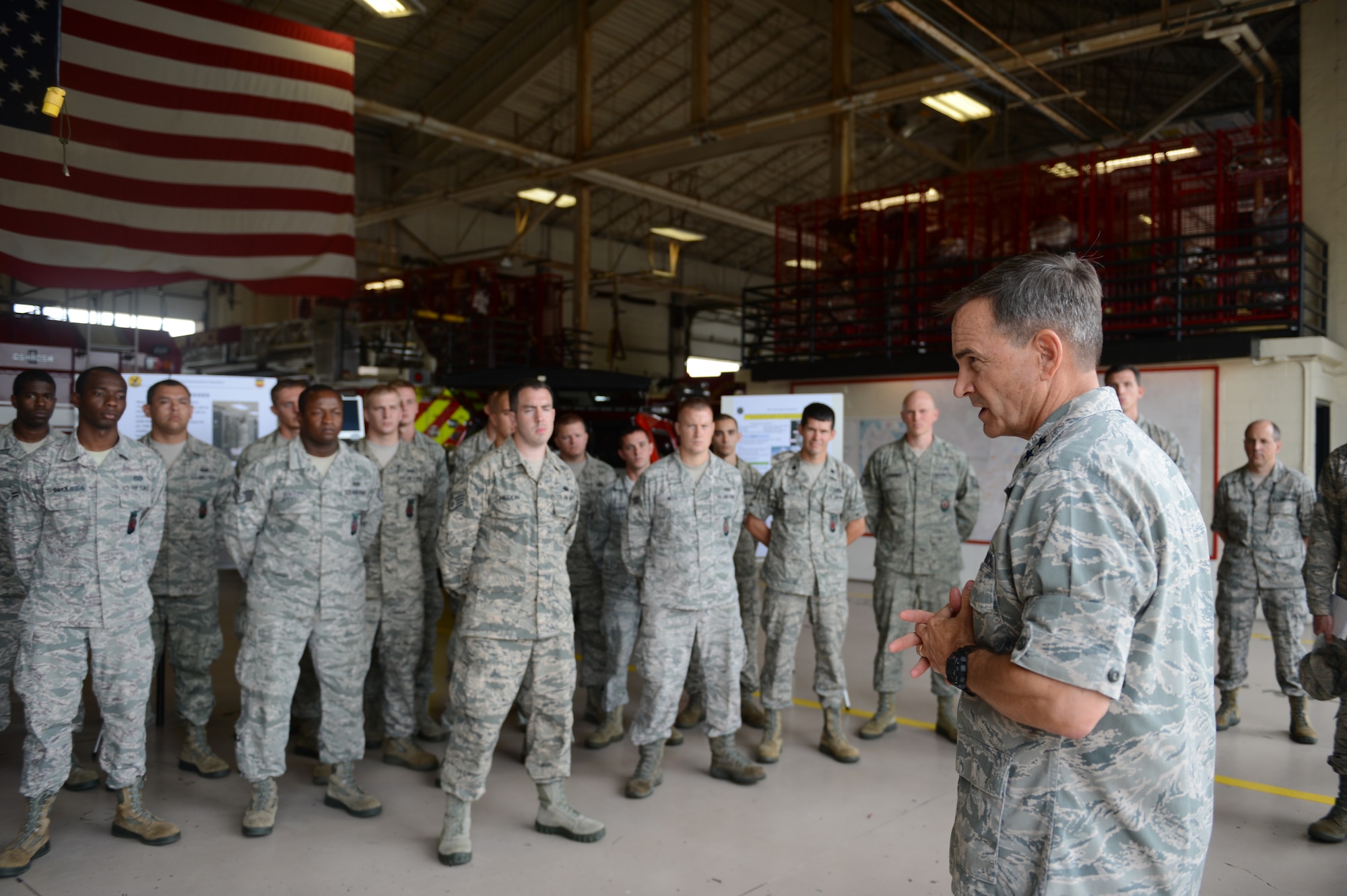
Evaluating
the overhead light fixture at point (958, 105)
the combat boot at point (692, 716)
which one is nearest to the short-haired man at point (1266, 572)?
the combat boot at point (692, 716)

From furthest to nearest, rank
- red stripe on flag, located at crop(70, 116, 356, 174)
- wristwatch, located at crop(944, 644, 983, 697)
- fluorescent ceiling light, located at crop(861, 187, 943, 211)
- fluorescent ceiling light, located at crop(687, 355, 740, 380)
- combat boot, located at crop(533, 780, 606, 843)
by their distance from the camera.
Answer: fluorescent ceiling light, located at crop(687, 355, 740, 380), fluorescent ceiling light, located at crop(861, 187, 943, 211), red stripe on flag, located at crop(70, 116, 356, 174), combat boot, located at crop(533, 780, 606, 843), wristwatch, located at crop(944, 644, 983, 697)

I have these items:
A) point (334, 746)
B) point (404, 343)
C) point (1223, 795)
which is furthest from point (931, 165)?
point (334, 746)

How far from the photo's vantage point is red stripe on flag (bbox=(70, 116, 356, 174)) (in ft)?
19.0

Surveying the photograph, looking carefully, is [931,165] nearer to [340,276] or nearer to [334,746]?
[340,276]

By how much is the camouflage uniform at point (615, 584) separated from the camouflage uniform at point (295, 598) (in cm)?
152

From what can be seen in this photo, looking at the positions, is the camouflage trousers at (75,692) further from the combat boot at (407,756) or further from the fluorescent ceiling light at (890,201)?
the fluorescent ceiling light at (890,201)

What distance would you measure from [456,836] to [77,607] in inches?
66.4

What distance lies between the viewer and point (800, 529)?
15.7 feet

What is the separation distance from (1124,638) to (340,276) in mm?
6739

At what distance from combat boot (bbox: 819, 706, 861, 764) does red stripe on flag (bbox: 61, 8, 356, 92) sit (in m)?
5.92

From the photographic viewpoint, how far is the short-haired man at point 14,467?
13.9 ft

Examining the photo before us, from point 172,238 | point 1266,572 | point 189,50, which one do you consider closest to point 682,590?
point 1266,572

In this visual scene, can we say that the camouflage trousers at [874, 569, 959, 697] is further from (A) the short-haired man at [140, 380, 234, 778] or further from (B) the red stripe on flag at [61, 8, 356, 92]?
(B) the red stripe on flag at [61, 8, 356, 92]

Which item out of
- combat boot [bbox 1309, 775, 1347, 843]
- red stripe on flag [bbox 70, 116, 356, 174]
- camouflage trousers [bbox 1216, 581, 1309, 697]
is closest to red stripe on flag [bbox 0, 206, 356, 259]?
red stripe on flag [bbox 70, 116, 356, 174]
